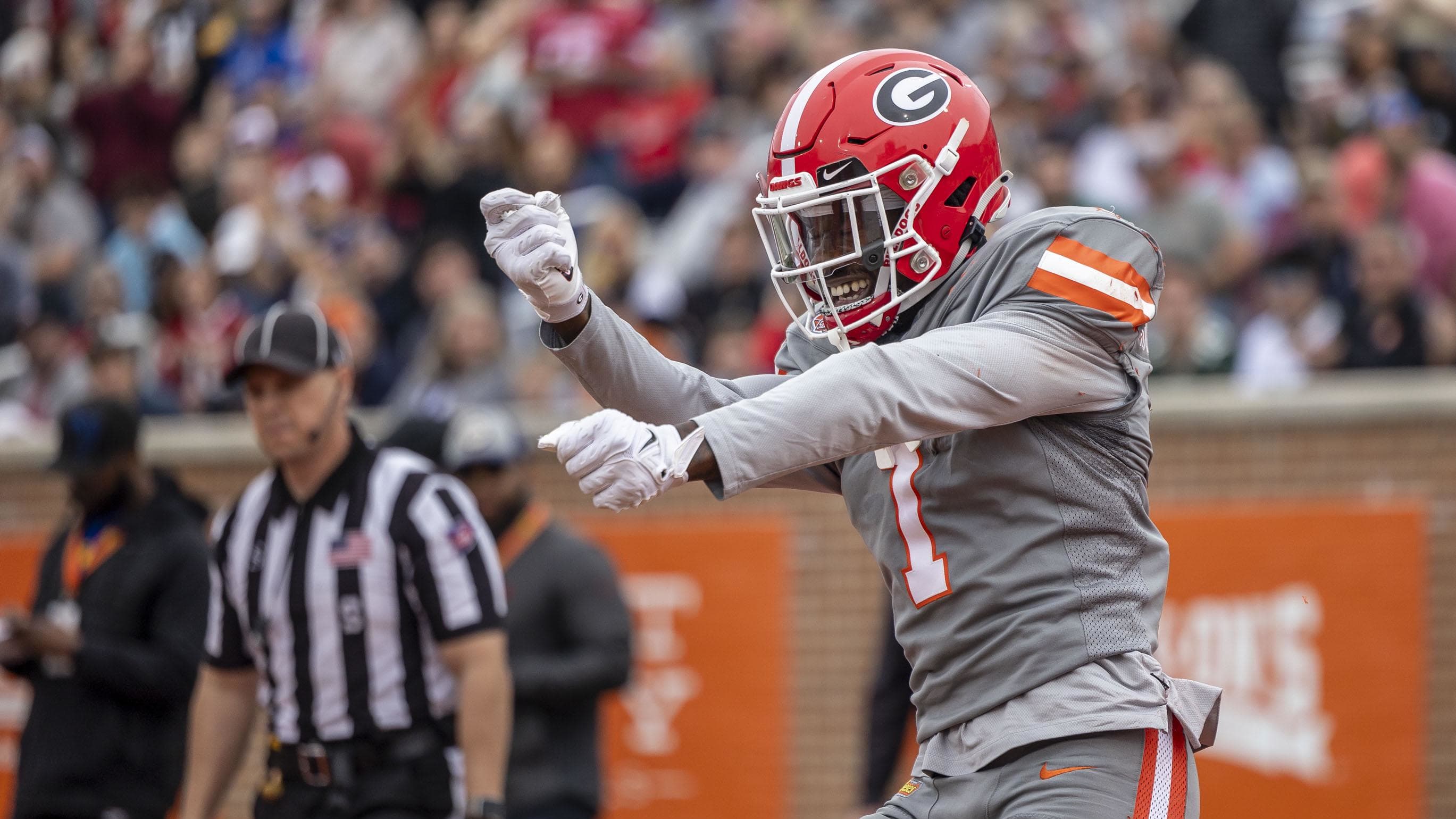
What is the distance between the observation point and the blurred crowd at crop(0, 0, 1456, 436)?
881cm

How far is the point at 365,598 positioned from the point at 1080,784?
2.51 metres

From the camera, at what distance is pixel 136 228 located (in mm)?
12625

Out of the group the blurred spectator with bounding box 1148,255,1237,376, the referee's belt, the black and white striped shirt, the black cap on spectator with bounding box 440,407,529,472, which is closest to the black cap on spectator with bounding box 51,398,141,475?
the black cap on spectator with bounding box 440,407,529,472

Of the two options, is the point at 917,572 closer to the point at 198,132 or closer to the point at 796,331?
the point at 796,331

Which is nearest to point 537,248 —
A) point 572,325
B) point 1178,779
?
point 572,325

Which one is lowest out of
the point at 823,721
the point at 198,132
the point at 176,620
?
the point at 823,721

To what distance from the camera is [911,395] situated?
2.85m

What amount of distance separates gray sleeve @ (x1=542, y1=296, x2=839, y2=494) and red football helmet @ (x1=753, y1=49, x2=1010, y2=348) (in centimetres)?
23

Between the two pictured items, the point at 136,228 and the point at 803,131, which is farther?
the point at 136,228

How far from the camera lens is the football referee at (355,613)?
5062 millimetres

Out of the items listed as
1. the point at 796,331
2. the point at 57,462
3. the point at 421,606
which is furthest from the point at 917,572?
the point at 57,462

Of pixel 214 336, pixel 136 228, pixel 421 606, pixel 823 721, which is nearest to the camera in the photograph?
pixel 421 606

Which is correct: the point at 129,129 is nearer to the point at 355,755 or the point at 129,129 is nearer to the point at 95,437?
the point at 95,437

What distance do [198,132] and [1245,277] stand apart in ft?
25.8
